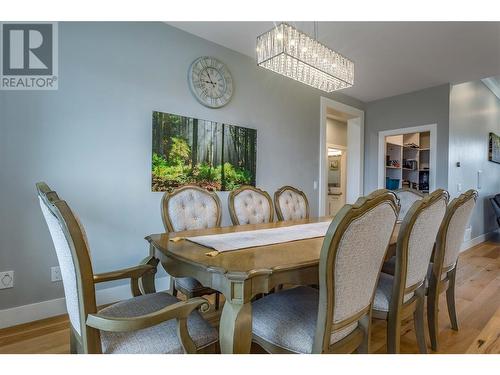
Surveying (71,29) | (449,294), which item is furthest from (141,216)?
(449,294)

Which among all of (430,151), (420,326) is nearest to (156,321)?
(420,326)

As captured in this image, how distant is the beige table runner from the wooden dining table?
48 mm

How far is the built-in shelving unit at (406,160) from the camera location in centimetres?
533

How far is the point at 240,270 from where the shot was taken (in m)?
1.06

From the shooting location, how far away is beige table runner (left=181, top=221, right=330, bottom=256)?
145 centimetres

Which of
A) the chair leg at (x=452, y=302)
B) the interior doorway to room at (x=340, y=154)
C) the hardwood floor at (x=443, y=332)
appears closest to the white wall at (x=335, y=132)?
the interior doorway to room at (x=340, y=154)

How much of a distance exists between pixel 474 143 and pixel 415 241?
15.6ft

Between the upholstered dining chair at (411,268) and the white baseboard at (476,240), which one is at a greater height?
A: the upholstered dining chair at (411,268)

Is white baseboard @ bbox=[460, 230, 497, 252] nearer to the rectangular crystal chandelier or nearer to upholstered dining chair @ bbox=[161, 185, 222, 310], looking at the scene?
the rectangular crystal chandelier

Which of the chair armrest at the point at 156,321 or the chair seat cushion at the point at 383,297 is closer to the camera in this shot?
the chair armrest at the point at 156,321

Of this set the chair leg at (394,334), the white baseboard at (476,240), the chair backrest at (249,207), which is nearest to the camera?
the chair leg at (394,334)

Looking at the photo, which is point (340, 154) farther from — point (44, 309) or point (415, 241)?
point (44, 309)

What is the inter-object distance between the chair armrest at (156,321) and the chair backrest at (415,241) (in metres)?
0.91

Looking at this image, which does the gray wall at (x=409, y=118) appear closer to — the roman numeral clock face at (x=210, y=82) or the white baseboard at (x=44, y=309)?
the roman numeral clock face at (x=210, y=82)
